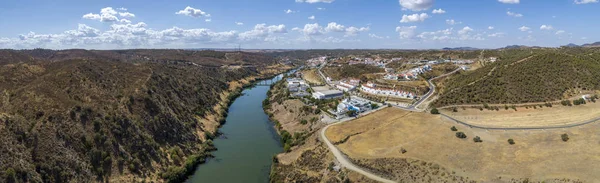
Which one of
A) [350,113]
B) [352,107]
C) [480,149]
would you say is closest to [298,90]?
[352,107]

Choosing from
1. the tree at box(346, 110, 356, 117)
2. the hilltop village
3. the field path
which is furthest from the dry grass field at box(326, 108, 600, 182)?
the tree at box(346, 110, 356, 117)

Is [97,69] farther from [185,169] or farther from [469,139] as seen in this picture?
[469,139]

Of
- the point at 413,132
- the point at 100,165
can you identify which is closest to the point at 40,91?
the point at 100,165

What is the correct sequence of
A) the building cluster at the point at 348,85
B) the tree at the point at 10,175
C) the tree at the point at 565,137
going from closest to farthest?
the tree at the point at 10,175 < the tree at the point at 565,137 < the building cluster at the point at 348,85

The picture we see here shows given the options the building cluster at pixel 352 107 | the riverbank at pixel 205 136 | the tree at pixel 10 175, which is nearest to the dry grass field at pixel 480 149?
the building cluster at pixel 352 107

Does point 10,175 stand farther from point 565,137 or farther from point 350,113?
point 565,137

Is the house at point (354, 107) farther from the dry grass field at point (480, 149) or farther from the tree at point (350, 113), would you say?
the dry grass field at point (480, 149)

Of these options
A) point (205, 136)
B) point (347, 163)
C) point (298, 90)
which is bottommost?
point (205, 136)
